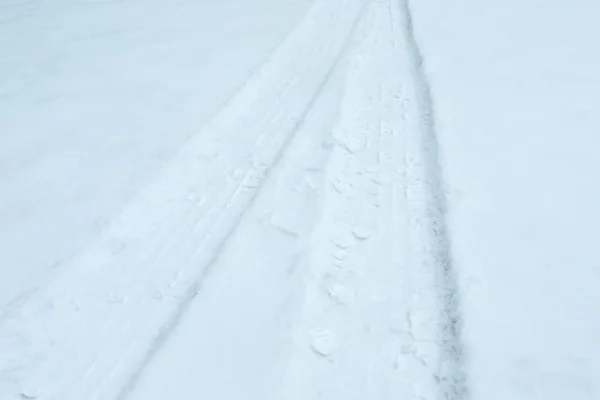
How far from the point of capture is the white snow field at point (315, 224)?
6.54ft

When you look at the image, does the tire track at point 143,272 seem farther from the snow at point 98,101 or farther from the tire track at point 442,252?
the tire track at point 442,252

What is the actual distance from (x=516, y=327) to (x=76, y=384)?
2008 millimetres

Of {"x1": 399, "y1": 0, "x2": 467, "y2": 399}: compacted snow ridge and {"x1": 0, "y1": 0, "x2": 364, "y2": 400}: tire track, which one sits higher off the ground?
{"x1": 399, "y1": 0, "x2": 467, "y2": 399}: compacted snow ridge

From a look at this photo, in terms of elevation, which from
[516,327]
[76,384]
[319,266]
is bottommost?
[76,384]

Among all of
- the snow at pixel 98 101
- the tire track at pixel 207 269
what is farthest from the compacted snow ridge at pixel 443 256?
the snow at pixel 98 101

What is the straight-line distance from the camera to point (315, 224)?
8.85 feet

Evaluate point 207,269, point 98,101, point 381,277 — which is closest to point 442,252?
point 381,277

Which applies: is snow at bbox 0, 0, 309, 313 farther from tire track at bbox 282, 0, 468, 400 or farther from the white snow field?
tire track at bbox 282, 0, 468, 400

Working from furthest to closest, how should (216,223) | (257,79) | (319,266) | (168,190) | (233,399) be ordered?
(257,79), (168,190), (216,223), (319,266), (233,399)

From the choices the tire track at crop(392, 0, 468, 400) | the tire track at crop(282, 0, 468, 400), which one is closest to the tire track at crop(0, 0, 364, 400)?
the tire track at crop(282, 0, 468, 400)

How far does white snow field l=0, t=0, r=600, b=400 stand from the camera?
1.99 meters

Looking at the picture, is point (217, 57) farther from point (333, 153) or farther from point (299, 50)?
point (333, 153)

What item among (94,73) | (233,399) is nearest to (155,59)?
(94,73)

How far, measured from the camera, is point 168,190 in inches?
123
